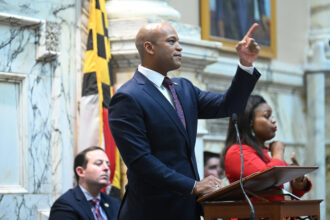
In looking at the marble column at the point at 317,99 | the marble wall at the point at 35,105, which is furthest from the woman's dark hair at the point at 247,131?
the marble column at the point at 317,99

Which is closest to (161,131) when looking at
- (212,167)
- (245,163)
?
(245,163)

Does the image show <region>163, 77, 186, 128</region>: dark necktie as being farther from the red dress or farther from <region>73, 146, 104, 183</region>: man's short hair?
<region>73, 146, 104, 183</region>: man's short hair

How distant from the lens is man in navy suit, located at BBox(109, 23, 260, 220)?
9.75 ft

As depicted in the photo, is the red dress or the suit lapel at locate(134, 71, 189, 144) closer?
the suit lapel at locate(134, 71, 189, 144)

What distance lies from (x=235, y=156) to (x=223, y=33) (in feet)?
11.8

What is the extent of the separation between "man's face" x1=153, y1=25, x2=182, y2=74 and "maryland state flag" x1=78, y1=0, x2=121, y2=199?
2317 mm

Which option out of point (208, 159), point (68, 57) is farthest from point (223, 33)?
point (68, 57)

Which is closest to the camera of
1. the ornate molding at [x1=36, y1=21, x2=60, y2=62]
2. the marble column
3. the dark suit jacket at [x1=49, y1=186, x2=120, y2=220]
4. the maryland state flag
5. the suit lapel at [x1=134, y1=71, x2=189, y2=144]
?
the suit lapel at [x1=134, y1=71, x2=189, y2=144]

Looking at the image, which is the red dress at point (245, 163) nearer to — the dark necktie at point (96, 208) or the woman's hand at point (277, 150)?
the woman's hand at point (277, 150)

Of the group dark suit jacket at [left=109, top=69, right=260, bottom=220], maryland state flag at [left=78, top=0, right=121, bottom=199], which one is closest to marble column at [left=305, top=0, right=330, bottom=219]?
maryland state flag at [left=78, top=0, right=121, bottom=199]

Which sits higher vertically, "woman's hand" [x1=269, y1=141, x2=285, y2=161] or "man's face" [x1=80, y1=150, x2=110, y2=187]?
"woman's hand" [x1=269, y1=141, x2=285, y2=161]

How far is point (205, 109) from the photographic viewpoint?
3.37 meters

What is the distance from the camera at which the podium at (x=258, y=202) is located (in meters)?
2.81

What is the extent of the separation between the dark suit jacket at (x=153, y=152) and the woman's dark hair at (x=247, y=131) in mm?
1297
